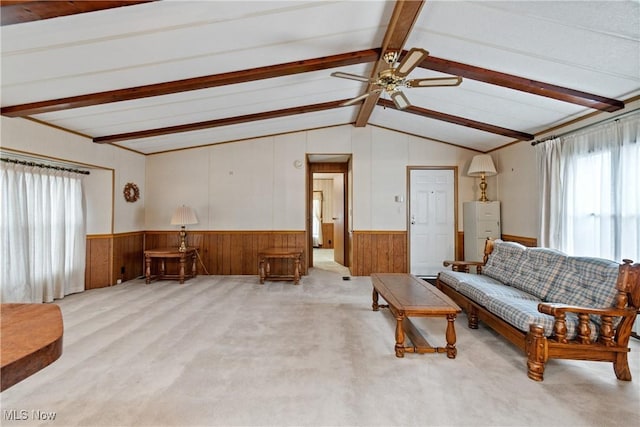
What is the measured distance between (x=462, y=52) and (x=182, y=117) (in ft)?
11.7

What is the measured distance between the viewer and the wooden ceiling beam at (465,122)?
4.56m

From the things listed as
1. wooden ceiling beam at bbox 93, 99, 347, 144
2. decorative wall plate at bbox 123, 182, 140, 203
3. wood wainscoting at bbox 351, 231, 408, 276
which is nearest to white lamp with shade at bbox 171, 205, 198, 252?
decorative wall plate at bbox 123, 182, 140, 203

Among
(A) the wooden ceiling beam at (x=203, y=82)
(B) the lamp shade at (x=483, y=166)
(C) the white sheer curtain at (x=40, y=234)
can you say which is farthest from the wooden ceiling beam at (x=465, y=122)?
(C) the white sheer curtain at (x=40, y=234)

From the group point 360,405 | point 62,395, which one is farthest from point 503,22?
point 62,395

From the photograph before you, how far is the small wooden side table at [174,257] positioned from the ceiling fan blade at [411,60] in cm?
432

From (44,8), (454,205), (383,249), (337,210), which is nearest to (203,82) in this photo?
Answer: (44,8)

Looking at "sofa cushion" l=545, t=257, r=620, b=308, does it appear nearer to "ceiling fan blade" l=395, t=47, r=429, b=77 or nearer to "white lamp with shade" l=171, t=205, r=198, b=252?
"ceiling fan blade" l=395, t=47, r=429, b=77

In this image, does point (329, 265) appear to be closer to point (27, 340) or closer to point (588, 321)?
point (588, 321)

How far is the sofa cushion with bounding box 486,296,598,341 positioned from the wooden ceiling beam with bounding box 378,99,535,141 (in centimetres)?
287

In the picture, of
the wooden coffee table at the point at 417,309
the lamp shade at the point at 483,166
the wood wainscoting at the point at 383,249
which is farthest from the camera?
the wood wainscoting at the point at 383,249

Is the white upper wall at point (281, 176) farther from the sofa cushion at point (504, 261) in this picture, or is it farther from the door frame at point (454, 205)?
the sofa cushion at point (504, 261)

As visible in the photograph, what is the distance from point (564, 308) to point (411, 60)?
84.0 inches

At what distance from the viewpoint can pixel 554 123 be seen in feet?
13.0

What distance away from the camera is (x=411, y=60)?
7.71ft
